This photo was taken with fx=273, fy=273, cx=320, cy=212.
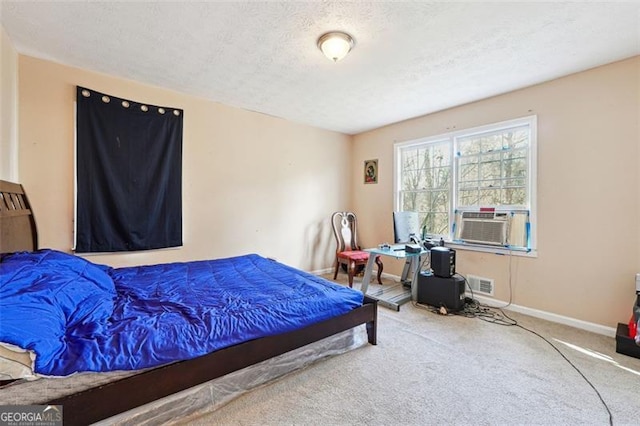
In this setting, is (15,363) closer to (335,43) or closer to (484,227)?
(335,43)

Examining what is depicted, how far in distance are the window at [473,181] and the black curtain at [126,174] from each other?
317cm

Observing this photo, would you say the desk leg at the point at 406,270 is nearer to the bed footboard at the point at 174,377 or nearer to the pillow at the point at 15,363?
the bed footboard at the point at 174,377

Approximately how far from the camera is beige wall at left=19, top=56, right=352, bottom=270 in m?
2.51

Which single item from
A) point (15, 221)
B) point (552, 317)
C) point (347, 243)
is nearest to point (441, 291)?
point (552, 317)

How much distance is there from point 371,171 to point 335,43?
110 inches

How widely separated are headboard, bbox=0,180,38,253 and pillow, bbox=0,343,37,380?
1.25 metres

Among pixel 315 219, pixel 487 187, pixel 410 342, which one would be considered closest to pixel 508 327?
pixel 410 342

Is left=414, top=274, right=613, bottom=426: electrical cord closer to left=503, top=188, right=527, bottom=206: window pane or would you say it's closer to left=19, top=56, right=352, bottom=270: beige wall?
left=503, top=188, right=527, bottom=206: window pane

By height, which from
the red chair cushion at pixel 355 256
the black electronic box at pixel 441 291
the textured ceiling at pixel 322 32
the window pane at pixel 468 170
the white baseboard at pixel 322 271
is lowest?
the white baseboard at pixel 322 271

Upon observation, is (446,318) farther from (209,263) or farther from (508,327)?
(209,263)

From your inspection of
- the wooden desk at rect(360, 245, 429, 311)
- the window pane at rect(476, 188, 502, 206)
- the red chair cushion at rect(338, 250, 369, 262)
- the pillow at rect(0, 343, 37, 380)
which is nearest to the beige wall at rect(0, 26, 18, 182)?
the pillow at rect(0, 343, 37, 380)

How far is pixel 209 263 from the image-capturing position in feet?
9.73

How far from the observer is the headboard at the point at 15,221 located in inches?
76.4

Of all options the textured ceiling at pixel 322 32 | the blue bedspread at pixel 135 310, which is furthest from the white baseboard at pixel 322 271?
the textured ceiling at pixel 322 32
